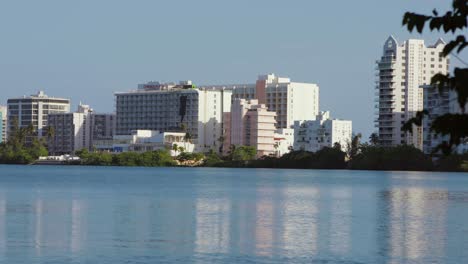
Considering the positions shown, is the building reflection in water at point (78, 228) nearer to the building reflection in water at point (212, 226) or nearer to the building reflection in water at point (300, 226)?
the building reflection in water at point (212, 226)

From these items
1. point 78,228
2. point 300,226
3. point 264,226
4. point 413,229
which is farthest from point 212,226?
point 413,229

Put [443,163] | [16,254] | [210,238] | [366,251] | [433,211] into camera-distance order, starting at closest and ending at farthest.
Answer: [16,254], [366,251], [210,238], [433,211], [443,163]

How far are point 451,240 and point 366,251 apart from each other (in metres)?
6.27

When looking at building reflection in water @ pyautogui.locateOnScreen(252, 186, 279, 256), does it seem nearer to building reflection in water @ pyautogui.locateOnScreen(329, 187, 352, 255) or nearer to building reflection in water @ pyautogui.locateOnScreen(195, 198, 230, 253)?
building reflection in water @ pyautogui.locateOnScreen(195, 198, 230, 253)

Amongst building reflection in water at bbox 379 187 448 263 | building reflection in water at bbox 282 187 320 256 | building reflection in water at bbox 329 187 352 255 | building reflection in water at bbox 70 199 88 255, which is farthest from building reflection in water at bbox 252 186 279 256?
building reflection in water at bbox 70 199 88 255

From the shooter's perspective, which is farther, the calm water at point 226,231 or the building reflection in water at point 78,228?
the building reflection in water at point 78,228

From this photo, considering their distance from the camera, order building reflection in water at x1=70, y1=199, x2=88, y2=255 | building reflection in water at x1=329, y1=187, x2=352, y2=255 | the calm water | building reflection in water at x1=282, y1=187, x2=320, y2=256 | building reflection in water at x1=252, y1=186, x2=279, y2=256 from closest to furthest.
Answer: the calm water < building reflection in water at x1=70, y1=199, x2=88, y2=255 < building reflection in water at x1=252, y1=186, x2=279, y2=256 < building reflection in water at x1=282, y1=187, x2=320, y2=256 < building reflection in water at x1=329, y1=187, x2=352, y2=255

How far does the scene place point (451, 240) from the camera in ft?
132

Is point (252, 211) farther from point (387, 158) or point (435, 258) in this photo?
point (387, 158)

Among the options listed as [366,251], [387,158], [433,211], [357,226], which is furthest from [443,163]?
[366,251]

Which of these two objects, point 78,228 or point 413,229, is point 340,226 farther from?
point 78,228

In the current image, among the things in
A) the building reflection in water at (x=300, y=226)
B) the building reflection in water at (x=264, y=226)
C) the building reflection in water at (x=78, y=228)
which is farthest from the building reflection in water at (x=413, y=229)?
the building reflection in water at (x=78, y=228)

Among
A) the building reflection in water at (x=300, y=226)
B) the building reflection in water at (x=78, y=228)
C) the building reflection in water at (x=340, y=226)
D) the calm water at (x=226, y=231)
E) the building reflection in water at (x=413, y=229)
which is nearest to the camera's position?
the calm water at (x=226, y=231)

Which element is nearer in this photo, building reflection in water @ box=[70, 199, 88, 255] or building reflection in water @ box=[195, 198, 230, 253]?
building reflection in water @ box=[70, 199, 88, 255]
